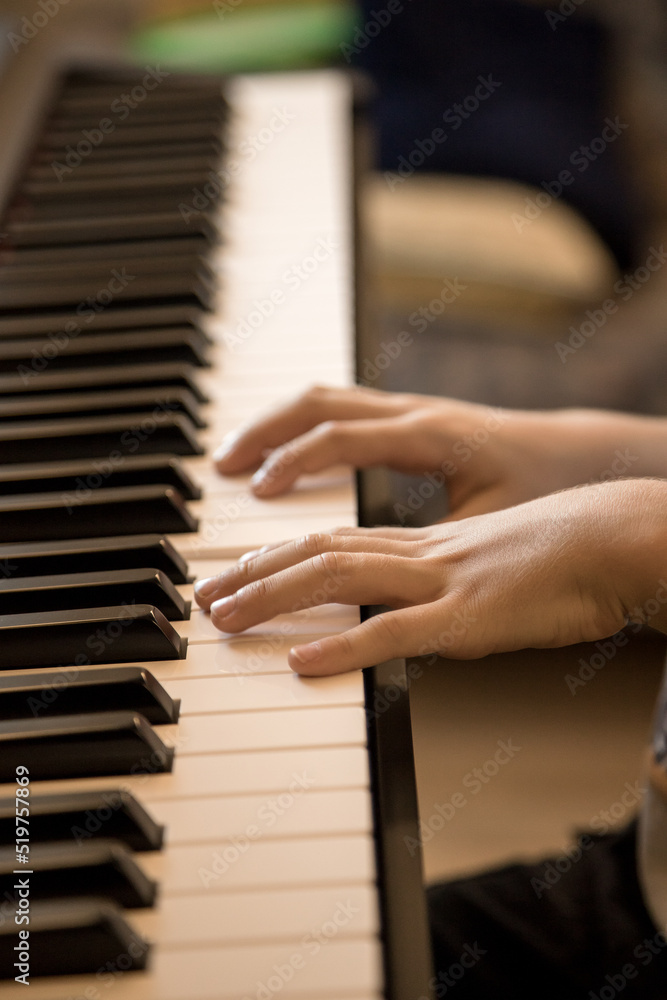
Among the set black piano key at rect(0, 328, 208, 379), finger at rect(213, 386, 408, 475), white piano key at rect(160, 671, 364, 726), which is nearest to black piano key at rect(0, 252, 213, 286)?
black piano key at rect(0, 328, 208, 379)

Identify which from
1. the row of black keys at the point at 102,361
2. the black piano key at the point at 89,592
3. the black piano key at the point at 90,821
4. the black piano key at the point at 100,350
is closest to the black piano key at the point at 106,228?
the row of black keys at the point at 102,361

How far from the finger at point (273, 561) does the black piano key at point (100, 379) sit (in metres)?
0.34

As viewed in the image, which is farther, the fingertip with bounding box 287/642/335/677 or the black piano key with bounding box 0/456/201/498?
the black piano key with bounding box 0/456/201/498

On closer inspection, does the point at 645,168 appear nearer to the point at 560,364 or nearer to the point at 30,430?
the point at 560,364

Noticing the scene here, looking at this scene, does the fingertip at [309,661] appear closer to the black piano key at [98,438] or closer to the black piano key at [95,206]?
the black piano key at [98,438]

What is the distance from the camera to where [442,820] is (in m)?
1.62

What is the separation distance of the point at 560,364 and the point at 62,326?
49.6 inches

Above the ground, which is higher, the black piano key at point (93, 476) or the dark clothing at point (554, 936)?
the black piano key at point (93, 476)

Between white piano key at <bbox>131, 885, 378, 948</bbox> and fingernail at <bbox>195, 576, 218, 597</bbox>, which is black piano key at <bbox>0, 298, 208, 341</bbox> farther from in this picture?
white piano key at <bbox>131, 885, 378, 948</bbox>

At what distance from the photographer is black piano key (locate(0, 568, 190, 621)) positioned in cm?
80

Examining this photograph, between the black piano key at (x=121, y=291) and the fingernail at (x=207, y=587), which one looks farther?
the black piano key at (x=121, y=291)

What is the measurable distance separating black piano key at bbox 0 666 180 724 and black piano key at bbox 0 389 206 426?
0.40m

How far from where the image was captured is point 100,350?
3.69 feet

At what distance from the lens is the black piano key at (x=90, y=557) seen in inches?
33.0
